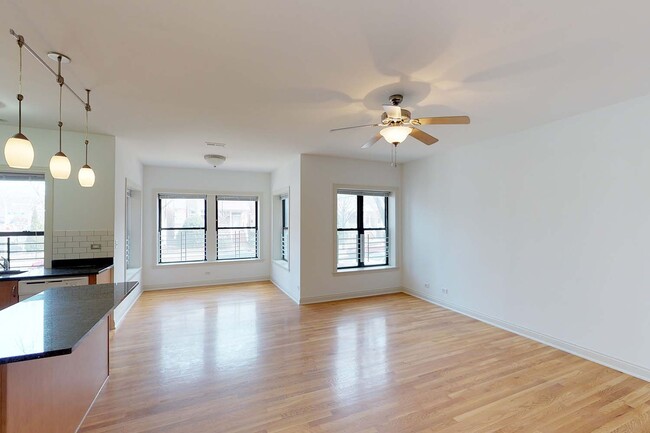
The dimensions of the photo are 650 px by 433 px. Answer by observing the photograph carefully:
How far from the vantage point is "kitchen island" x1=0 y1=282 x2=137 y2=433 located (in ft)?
4.48

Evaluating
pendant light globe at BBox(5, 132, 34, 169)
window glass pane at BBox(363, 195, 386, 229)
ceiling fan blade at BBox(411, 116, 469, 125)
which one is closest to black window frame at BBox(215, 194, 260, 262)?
window glass pane at BBox(363, 195, 386, 229)

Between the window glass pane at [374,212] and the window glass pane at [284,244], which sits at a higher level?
the window glass pane at [374,212]

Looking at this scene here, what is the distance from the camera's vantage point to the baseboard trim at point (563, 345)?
2828mm

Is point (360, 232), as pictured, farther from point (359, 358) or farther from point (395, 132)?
point (395, 132)

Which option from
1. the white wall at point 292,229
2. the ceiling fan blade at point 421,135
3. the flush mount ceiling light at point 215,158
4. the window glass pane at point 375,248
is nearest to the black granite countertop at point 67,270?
the flush mount ceiling light at point 215,158

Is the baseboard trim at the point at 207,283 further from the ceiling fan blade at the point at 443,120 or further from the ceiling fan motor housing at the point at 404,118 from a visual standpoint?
the ceiling fan blade at the point at 443,120

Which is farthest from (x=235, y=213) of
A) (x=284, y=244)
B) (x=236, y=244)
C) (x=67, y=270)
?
(x=67, y=270)

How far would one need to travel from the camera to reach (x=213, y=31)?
1836 mm

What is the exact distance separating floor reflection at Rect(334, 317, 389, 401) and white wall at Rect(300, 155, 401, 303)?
1.22 meters

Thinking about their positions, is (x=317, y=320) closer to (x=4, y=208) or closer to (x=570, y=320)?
(x=570, y=320)

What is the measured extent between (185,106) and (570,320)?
4.81m

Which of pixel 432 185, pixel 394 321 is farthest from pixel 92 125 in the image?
pixel 432 185

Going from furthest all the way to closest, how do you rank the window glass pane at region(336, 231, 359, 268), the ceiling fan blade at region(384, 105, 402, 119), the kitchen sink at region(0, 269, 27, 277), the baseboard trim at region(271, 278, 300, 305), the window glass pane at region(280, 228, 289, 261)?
1. the window glass pane at region(280, 228, 289, 261)
2. the window glass pane at region(336, 231, 359, 268)
3. the baseboard trim at region(271, 278, 300, 305)
4. the kitchen sink at region(0, 269, 27, 277)
5. the ceiling fan blade at region(384, 105, 402, 119)

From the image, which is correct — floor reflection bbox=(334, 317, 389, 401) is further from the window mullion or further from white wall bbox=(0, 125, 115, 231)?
white wall bbox=(0, 125, 115, 231)
